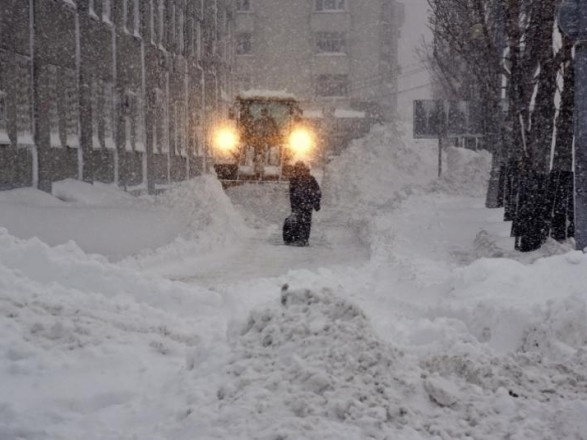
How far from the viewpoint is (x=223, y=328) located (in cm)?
757

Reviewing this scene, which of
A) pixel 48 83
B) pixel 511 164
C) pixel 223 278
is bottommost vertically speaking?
pixel 223 278

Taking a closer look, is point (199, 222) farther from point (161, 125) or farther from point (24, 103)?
point (161, 125)

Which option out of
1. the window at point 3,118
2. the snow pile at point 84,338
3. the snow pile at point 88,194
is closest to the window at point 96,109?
the snow pile at point 88,194

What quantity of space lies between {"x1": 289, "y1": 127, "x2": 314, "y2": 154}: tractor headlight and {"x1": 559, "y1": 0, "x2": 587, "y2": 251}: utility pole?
45.0 feet

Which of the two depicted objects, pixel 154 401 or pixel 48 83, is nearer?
pixel 154 401

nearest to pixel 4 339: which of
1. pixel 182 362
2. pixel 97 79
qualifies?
pixel 182 362

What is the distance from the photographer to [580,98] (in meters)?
9.84

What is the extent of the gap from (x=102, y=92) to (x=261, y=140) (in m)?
4.42

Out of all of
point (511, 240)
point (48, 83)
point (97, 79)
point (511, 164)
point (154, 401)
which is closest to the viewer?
point (154, 401)

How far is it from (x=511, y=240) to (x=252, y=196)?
801 centimetres

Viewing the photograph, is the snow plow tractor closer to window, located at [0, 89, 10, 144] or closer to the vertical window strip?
the vertical window strip

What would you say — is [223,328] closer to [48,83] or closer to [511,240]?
[511,240]

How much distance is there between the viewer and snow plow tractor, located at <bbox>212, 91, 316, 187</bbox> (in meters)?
21.8

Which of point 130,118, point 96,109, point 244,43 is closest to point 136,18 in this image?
point 130,118
